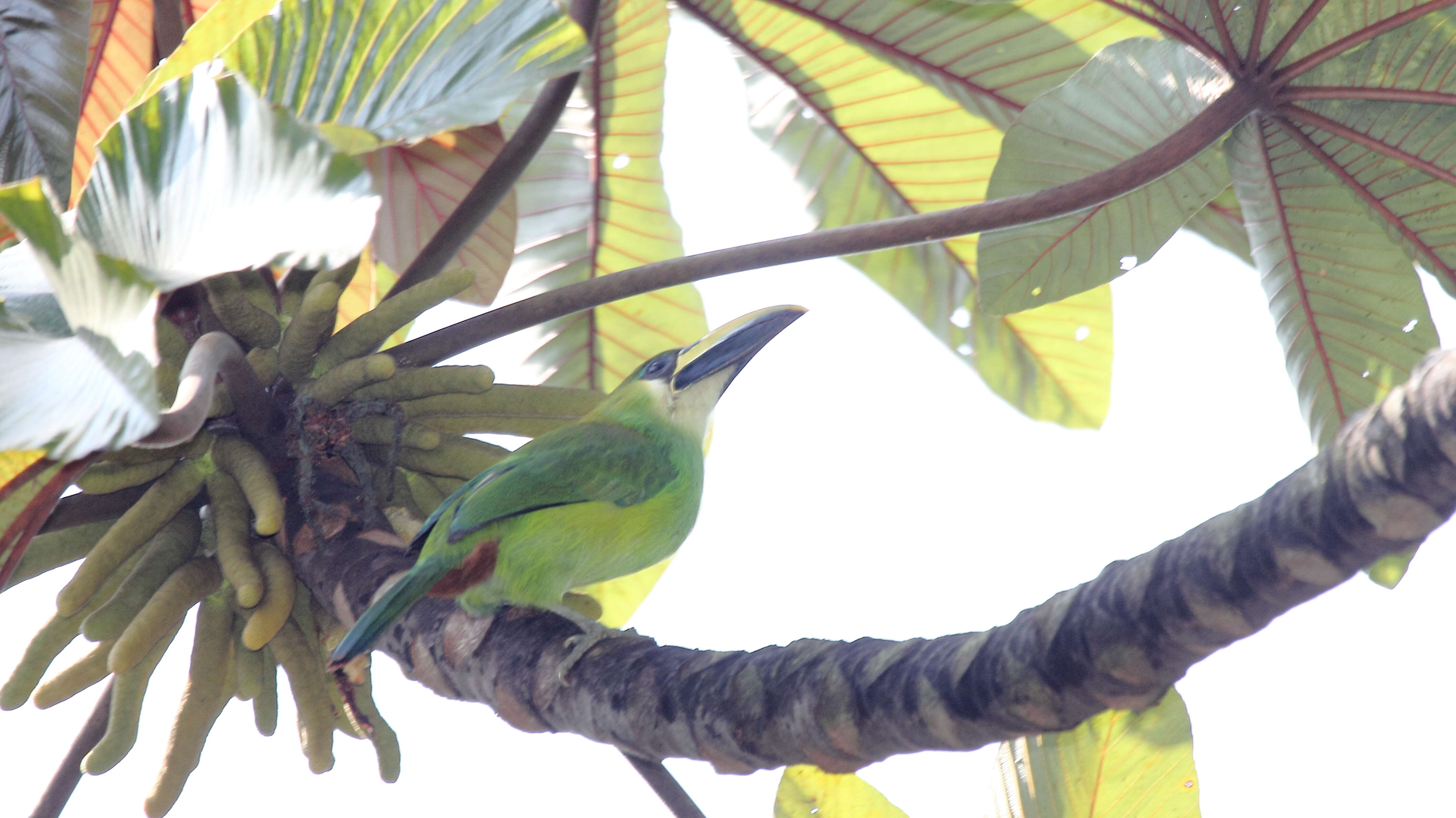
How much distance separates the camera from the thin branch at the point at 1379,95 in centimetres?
194

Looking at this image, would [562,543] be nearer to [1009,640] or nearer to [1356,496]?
[1009,640]

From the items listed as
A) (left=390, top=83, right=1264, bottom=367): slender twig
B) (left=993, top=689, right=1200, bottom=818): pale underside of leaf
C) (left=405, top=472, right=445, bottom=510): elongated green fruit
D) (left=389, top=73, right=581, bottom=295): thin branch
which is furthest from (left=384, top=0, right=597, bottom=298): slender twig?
(left=993, top=689, right=1200, bottom=818): pale underside of leaf

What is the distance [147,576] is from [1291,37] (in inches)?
81.9

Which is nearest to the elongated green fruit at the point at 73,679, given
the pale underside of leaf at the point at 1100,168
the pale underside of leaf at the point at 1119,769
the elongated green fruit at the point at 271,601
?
the elongated green fruit at the point at 271,601

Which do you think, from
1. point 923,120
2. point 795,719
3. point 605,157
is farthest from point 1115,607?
point 605,157

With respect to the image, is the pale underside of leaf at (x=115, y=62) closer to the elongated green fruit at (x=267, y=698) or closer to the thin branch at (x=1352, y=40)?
the elongated green fruit at (x=267, y=698)

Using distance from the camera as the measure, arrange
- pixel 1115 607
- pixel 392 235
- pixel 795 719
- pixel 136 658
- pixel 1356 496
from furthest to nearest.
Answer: pixel 392 235 → pixel 136 658 → pixel 795 719 → pixel 1115 607 → pixel 1356 496

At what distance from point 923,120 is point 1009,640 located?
1987 millimetres

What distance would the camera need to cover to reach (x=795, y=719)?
3.77ft

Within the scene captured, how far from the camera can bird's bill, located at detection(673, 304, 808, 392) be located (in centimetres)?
221

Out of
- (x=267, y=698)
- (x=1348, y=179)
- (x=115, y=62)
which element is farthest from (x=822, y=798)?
(x=115, y=62)

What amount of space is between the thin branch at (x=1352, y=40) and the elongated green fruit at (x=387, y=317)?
4.75 feet

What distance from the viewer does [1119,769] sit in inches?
68.2

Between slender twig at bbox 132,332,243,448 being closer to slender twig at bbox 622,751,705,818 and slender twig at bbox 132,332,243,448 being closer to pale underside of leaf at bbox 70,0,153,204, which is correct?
slender twig at bbox 622,751,705,818
